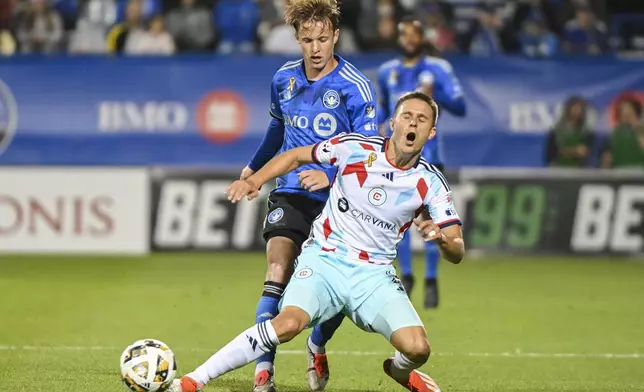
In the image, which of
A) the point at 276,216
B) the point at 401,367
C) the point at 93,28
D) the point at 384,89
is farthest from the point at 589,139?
the point at 401,367

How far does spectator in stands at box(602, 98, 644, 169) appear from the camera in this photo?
15.9 meters

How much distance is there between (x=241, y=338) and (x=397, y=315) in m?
0.82

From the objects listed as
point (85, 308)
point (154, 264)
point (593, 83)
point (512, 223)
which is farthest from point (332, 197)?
point (593, 83)

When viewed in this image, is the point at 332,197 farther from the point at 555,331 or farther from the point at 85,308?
the point at 85,308

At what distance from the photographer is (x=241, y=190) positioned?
621 centimetres

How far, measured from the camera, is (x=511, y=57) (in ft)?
52.7

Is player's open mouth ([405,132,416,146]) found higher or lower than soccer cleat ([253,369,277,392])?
higher

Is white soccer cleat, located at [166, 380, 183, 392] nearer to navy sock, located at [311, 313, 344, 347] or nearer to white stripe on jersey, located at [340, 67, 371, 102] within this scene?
navy sock, located at [311, 313, 344, 347]

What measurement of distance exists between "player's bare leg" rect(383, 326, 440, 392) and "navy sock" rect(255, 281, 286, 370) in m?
0.67

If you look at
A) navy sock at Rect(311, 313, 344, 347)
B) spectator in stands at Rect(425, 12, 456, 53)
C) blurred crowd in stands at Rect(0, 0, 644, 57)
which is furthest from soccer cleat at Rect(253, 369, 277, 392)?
spectator in stands at Rect(425, 12, 456, 53)

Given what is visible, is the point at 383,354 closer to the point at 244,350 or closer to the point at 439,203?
the point at 439,203

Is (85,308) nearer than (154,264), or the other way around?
(85,308)

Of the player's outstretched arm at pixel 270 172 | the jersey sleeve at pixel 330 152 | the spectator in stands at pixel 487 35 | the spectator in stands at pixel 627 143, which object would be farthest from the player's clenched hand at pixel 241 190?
the spectator in stands at pixel 487 35

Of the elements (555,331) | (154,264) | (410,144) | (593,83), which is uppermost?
(410,144)
